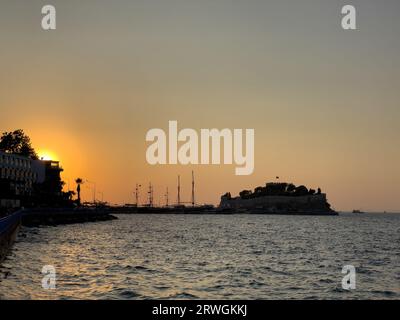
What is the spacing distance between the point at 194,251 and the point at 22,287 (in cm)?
3212

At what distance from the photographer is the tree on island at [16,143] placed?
192 metres

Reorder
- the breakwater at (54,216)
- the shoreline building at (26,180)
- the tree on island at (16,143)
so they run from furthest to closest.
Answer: the tree on island at (16,143) → the shoreline building at (26,180) → the breakwater at (54,216)

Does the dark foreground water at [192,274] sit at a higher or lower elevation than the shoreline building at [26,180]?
lower

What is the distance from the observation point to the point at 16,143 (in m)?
196

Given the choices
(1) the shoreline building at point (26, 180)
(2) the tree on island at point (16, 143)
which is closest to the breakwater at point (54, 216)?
(1) the shoreline building at point (26, 180)

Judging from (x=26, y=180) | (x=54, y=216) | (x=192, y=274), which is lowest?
(x=54, y=216)

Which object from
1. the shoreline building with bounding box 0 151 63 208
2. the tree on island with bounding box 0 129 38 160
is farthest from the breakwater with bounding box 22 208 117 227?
the tree on island with bounding box 0 129 38 160

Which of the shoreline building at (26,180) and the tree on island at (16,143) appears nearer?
the shoreline building at (26,180)

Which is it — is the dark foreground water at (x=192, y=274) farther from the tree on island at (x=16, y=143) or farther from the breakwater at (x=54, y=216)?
the tree on island at (x=16, y=143)

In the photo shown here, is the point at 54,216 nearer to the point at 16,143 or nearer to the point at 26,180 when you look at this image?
the point at 26,180

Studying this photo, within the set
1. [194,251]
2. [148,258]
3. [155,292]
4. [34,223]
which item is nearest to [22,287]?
[155,292]

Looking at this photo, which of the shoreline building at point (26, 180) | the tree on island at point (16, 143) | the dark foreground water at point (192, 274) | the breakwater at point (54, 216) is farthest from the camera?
the tree on island at point (16, 143)

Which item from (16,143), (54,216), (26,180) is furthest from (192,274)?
(16,143)

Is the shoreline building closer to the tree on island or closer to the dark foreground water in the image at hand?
the tree on island
